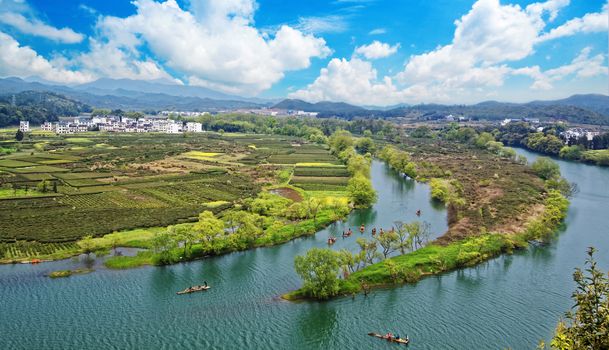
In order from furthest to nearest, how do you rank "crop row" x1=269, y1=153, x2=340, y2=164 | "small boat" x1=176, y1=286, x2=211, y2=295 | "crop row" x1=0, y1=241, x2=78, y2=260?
"crop row" x1=269, y1=153, x2=340, y2=164
"crop row" x1=0, y1=241, x2=78, y2=260
"small boat" x1=176, y1=286, x2=211, y2=295

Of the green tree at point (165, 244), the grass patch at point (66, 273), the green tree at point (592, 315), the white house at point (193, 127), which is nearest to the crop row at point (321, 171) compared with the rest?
the green tree at point (165, 244)

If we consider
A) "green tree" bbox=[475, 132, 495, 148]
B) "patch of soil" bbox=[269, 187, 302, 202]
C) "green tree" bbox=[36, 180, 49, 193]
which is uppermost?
"green tree" bbox=[475, 132, 495, 148]

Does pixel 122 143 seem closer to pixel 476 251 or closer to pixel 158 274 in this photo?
pixel 158 274

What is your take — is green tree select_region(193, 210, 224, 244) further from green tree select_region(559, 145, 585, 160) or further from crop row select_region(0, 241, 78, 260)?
green tree select_region(559, 145, 585, 160)

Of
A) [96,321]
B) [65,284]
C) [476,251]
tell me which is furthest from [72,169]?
[476,251]

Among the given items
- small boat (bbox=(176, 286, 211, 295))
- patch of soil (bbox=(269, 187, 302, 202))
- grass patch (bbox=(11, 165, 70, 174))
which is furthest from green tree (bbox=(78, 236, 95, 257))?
grass patch (bbox=(11, 165, 70, 174))

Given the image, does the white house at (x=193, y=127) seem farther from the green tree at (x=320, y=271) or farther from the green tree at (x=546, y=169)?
the green tree at (x=320, y=271)
